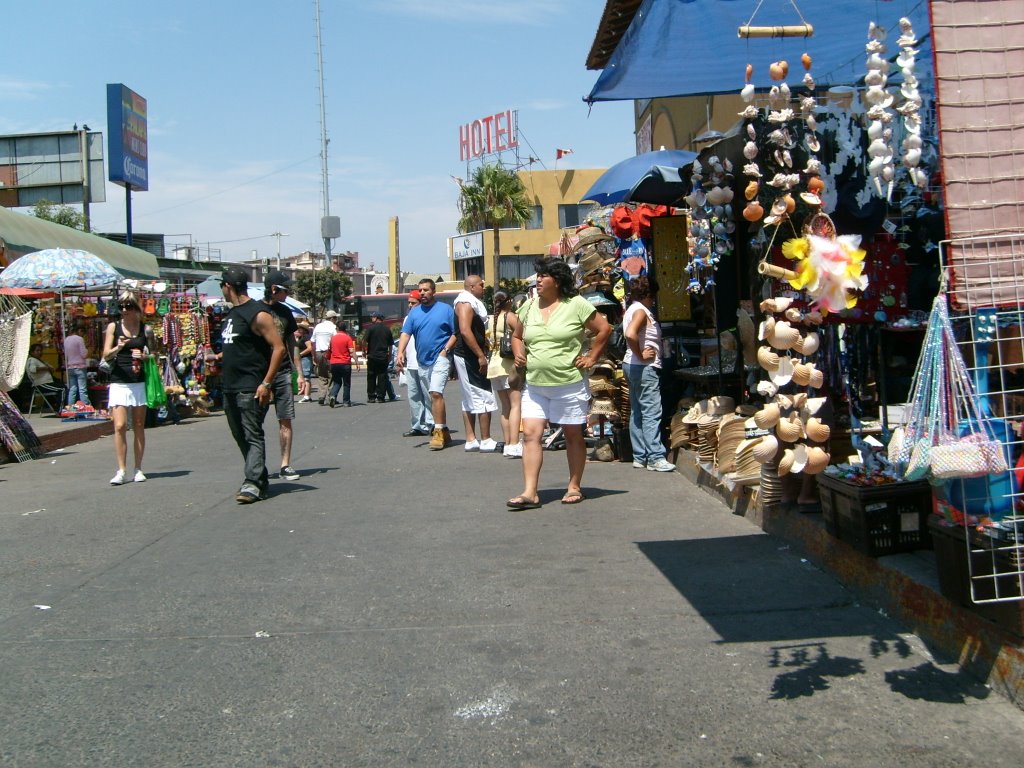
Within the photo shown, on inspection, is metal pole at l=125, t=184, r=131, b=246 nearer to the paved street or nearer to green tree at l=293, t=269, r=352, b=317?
the paved street

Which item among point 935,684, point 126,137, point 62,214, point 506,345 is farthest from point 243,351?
point 62,214

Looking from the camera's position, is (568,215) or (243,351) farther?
(568,215)

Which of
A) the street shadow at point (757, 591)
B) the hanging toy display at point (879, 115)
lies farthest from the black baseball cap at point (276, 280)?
the hanging toy display at point (879, 115)

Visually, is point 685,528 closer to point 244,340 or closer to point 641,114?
point 244,340

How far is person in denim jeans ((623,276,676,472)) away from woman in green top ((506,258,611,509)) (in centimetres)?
113

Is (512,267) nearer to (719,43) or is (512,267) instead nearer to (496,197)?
(496,197)

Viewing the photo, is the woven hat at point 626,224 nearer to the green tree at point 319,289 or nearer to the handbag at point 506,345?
the handbag at point 506,345

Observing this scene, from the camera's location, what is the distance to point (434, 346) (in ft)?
37.8

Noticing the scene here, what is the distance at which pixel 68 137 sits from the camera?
3812 cm

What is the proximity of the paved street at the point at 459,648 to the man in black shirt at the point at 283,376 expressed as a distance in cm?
176

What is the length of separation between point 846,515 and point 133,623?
3.74 meters

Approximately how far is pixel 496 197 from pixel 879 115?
2036 inches

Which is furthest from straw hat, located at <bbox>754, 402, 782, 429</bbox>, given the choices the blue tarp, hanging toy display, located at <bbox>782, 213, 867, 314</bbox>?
the blue tarp

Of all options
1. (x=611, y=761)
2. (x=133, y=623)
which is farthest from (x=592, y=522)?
(x=611, y=761)
